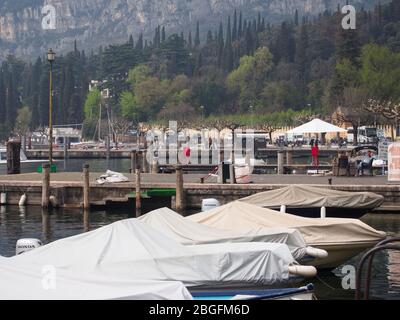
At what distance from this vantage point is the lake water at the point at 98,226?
25.0 metres

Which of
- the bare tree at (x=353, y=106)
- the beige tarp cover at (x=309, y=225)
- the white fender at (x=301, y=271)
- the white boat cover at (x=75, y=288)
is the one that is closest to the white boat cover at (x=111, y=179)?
the beige tarp cover at (x=309, y=225)

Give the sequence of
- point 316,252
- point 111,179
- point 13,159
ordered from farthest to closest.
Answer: point 13,159, point 111,179, point 316,252

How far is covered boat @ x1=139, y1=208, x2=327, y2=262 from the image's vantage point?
22719 mm

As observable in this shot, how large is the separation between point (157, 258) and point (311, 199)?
16733mm

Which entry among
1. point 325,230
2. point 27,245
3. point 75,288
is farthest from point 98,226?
point 75,288

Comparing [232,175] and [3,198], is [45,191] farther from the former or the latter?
[232,175]

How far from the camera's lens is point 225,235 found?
23.0 m

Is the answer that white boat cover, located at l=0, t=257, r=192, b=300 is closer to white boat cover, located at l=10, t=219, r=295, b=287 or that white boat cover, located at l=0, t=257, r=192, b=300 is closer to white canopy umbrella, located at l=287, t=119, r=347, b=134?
white boat cover, located at l=10, t=219, r=295, b=287

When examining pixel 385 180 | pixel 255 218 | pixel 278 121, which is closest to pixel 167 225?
pixel 255 218

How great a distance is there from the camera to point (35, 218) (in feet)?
137

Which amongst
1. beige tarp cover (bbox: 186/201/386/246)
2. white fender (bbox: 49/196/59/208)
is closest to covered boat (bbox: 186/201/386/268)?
beige tarp cover (bbox: 186/201/386/246)

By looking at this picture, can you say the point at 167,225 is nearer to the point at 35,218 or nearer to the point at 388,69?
the point at 35,218

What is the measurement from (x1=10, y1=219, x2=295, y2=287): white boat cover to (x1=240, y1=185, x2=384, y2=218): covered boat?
14.1 metres

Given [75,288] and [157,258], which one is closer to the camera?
[75,288]
